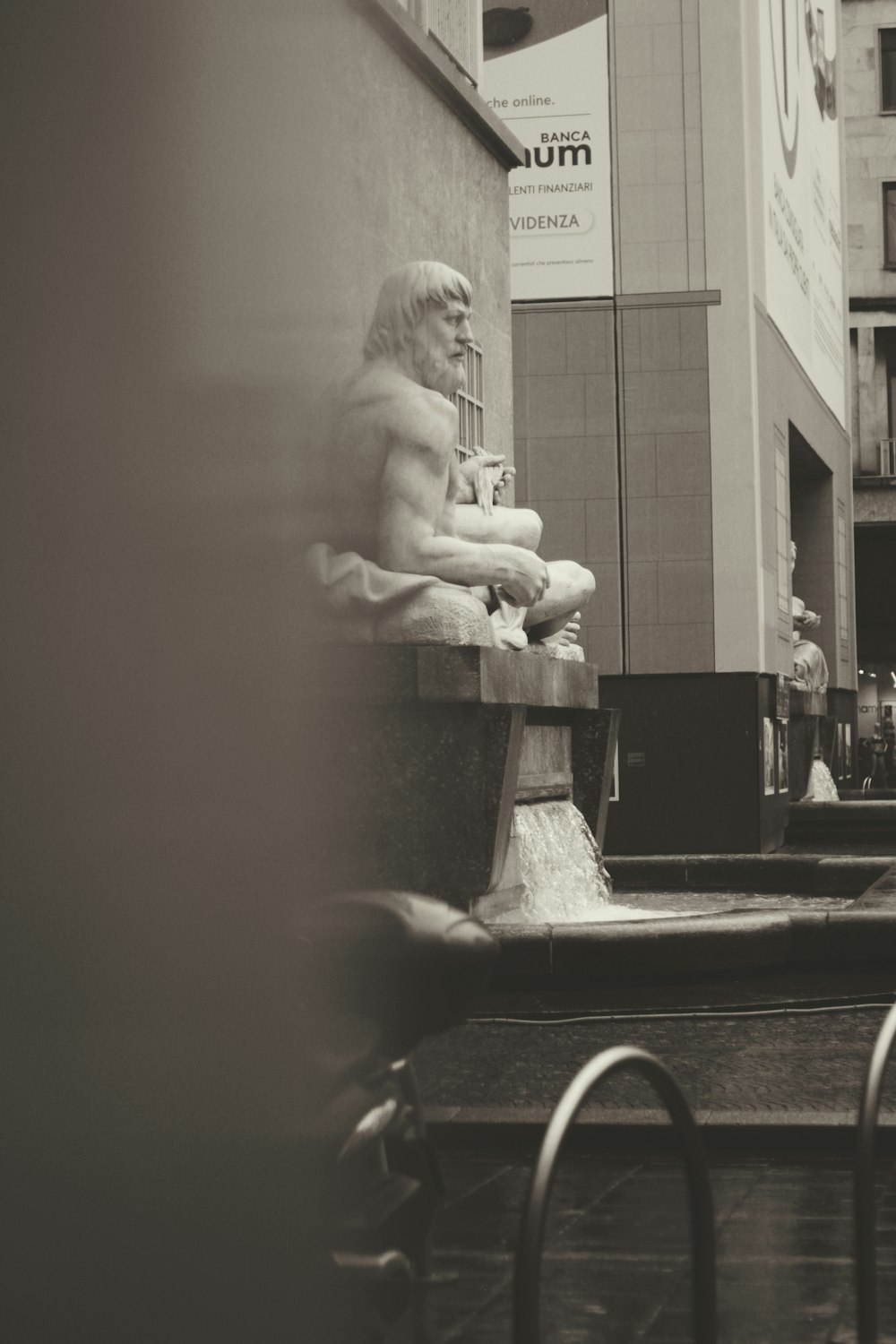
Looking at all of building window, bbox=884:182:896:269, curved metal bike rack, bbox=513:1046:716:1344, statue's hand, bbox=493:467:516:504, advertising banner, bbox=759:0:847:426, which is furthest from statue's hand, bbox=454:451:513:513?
building window, bbox=884:182:896:269

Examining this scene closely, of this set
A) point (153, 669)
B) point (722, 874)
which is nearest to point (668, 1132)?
point (153, 669)

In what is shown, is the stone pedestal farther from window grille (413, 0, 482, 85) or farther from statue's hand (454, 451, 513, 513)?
window grille (413, 0, 482, 85)

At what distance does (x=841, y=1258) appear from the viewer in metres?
3.92

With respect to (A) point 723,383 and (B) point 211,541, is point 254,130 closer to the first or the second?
(B) point 211,541

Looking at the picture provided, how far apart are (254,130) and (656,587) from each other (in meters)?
19.0

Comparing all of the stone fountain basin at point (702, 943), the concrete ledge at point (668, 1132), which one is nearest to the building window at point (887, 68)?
the stone fountain basin at point (702, 943)

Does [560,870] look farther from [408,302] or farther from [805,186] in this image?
[805,186]

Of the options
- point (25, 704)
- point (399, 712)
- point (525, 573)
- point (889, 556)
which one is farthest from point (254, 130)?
point (889, 556)

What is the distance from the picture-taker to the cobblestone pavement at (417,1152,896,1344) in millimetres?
3365

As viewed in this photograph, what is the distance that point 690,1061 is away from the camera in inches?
247

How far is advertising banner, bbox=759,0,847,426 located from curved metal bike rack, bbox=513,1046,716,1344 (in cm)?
1943

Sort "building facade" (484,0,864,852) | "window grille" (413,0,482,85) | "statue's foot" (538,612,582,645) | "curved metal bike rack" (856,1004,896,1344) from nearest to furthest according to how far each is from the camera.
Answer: "curved metal bike rack" (856,1004,896,1344)
"statue's foot" (538,612,582,645)
"window grille" (413,0,482,85)
"building facade" (484,0,864,852)

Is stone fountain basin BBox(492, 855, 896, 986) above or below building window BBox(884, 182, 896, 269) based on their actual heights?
below

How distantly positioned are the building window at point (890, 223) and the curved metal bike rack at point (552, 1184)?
38959 mm
